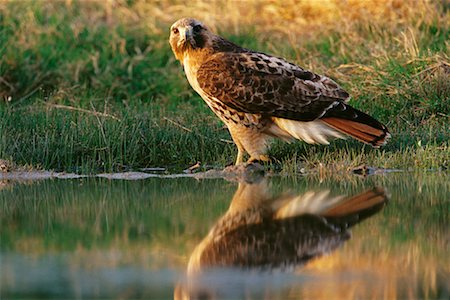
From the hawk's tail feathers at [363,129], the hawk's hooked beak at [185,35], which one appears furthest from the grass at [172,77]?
the hawk's hooked beak at [185,35]

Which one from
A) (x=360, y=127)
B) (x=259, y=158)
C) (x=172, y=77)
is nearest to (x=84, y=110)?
(x=259, y=158)

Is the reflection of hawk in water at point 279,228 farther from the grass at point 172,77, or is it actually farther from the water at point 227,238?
the grass at point 172,77

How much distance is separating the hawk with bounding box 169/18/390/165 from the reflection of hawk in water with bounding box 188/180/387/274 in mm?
971

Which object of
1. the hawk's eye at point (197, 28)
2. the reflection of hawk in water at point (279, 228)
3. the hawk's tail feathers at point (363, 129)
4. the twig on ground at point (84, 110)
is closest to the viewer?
the reflection of hawk in water at point (279, 228)

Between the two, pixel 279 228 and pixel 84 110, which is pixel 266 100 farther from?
pixel 279 228

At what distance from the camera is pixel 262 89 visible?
907 cm

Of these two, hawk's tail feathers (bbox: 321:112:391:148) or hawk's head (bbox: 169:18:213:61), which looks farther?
hawk's head (bbox: 169:18:213:61)

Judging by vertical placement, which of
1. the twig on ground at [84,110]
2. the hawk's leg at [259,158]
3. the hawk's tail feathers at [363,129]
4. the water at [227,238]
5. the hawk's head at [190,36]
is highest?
the hawk's head at [190,36]

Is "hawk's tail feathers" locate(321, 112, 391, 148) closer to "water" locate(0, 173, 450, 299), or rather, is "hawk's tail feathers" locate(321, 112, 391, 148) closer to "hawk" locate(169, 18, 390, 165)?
"hawk" locate(169, 18, 390, 165)

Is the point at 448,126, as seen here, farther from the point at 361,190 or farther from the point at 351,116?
the point at 361,190

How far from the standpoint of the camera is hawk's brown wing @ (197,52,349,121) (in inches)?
356

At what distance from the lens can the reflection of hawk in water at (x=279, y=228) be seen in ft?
19.4

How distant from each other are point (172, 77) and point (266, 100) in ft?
11.6

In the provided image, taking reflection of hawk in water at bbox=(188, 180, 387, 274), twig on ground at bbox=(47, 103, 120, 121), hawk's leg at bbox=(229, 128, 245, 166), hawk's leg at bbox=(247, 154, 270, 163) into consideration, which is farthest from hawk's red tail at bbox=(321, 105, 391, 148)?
twig on ground at bbox=(47, 103, 120, 121)
